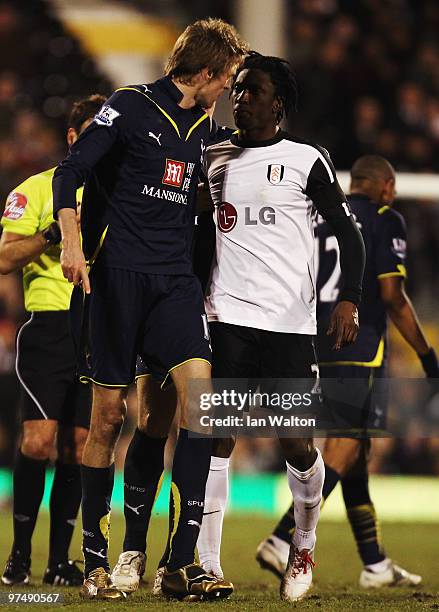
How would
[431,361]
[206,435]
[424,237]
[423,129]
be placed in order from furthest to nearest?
[423,129] → [424,237] → [431,361] → [206,435]

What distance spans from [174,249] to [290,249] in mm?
531

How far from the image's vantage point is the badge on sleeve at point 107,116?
4.72 meters

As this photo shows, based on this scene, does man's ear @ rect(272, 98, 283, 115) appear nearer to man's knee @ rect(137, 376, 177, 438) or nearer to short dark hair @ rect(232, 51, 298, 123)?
short dark hair @ rect(232, 51, 298, 123)

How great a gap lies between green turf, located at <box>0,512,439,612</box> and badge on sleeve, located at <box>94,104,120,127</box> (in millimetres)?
1820

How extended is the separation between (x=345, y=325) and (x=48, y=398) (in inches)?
64.1

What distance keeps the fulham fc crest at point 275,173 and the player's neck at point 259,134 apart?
16 centimetres

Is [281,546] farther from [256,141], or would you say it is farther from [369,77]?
[369,77]

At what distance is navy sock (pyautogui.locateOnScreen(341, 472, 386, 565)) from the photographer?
652 cm

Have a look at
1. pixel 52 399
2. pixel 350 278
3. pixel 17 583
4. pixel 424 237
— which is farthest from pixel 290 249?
pixel 424 237

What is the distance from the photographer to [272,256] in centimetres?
508

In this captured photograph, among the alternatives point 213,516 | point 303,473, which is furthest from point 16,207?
point 303,473

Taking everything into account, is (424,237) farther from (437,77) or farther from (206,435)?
(206,435)

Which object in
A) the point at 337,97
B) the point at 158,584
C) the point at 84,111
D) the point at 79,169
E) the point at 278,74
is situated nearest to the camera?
the point at 79,169

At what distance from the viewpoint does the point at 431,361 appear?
21.2 feet
